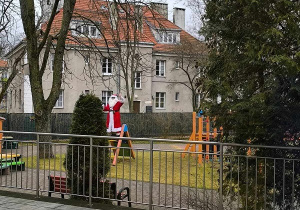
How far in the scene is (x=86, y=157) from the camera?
7184mm

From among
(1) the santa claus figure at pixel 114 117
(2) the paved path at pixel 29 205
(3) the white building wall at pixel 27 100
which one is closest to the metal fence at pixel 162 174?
(2) the paved path at pixel 29 205

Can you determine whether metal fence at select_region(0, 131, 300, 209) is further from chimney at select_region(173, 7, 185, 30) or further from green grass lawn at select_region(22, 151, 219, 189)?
chimney at select_region(173, 7, 185, 30)

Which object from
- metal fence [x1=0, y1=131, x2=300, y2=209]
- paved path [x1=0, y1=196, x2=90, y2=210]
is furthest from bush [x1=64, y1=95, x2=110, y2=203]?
paved path [x1=0, y1=196, x2=90, y2=210]

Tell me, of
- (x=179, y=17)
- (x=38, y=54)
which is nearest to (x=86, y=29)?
(x=38, y=54)

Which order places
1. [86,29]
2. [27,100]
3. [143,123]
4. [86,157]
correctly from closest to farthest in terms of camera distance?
[86,157], [86,29], [143,123], [27,100]

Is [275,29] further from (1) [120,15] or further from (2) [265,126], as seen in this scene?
(1) [120,15]

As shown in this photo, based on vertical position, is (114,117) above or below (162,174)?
above

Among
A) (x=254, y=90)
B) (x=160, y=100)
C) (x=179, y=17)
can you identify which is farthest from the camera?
(x=179, y=17)

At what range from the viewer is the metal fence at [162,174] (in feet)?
18.6

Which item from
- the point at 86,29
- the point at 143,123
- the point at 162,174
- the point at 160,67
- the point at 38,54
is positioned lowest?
the point at 143,123

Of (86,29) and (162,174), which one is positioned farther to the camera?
(86,29)

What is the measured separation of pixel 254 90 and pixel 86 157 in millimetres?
3133

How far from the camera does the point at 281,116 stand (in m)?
5.50

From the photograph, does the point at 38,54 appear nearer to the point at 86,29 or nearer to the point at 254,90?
the point at 86,29
